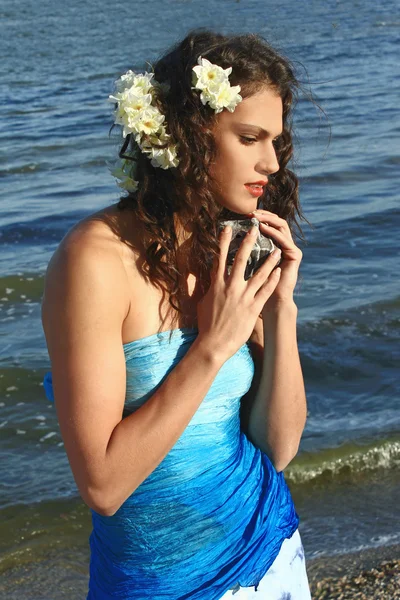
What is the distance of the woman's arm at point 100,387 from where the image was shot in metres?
2.22

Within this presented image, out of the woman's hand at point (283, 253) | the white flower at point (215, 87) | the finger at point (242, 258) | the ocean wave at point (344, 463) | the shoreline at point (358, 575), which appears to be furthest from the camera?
the ocean wave at point (344, 463)

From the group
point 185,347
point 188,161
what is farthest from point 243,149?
point 185,347

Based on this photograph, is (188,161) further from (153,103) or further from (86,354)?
(86,354)

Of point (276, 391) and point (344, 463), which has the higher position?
point (276, 391)

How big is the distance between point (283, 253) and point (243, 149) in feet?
1.06

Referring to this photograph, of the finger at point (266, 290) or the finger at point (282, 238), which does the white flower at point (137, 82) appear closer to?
the finger at point (282, 238)

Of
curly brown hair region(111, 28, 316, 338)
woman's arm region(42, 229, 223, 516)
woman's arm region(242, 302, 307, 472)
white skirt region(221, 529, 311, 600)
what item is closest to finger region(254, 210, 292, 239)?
curly brown hair region(111, 28, 316, 338)

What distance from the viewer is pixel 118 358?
227cm

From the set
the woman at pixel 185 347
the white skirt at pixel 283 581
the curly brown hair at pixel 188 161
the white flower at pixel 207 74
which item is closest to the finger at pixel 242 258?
the woman at pixel 185 347

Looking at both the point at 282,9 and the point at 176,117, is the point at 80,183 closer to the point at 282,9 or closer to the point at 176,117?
the point at 176,117

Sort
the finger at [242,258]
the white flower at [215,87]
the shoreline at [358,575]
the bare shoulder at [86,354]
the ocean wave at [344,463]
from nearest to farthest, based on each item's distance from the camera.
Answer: the bare shoulder at [86,354]
the finger at [242,258]
the white flower at [215,87]
the shoreline at [358,575]
the ocean wave at [344,463]

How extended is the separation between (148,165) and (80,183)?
9964 mm

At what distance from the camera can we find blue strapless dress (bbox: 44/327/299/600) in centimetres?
250

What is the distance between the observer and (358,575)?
461 centimetres
